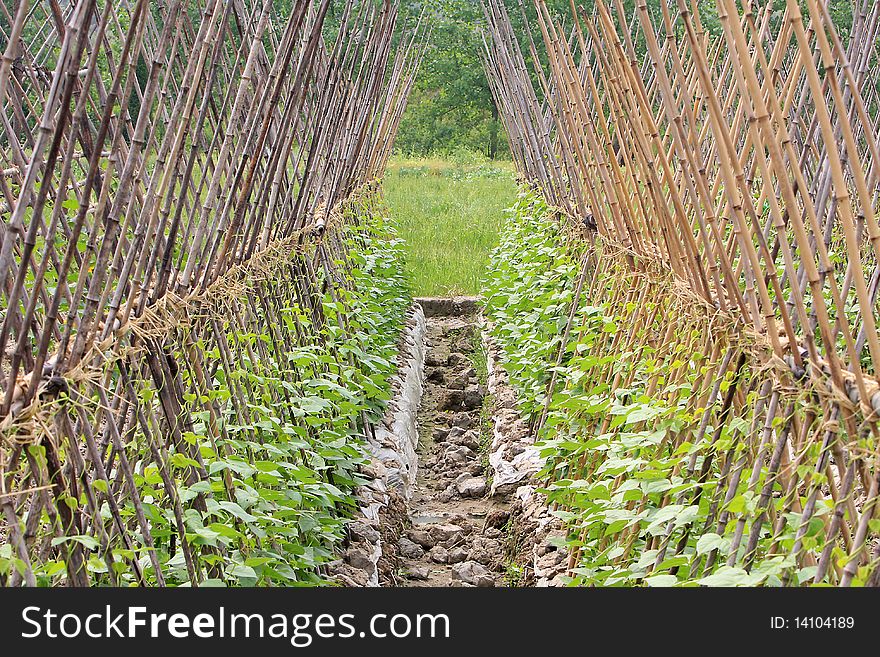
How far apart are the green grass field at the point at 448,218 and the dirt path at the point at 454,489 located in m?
1.55

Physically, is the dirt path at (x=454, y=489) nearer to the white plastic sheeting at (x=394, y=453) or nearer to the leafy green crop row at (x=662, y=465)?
the white plastic sheeting at (x=394, y=453)

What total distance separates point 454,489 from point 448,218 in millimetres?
7927

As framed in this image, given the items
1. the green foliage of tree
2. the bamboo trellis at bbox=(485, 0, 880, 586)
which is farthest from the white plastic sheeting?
the green foliage of tree

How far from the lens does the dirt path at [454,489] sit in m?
3.95

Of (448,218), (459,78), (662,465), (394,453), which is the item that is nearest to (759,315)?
(662,465)

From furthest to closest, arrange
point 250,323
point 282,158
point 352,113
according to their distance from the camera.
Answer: point 352,113 < point 282,158 < point 250,323

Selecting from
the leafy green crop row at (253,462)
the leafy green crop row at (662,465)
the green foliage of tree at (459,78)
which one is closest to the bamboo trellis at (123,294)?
the leafy green crop row at (253,462)

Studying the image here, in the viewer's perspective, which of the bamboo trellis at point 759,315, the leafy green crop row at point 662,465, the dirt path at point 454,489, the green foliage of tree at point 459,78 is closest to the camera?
the bamboo trellis at point 759,315

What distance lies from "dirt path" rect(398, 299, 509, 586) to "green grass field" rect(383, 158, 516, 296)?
1.55m

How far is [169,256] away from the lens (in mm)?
2564
